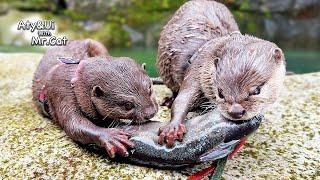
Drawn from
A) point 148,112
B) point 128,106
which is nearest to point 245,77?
point 148,112

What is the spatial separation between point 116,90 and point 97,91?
0.14 m

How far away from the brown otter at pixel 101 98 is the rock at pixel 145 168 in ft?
0.45

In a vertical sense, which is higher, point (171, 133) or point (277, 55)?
point (277, 55)

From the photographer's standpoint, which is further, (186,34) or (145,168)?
(186,34)

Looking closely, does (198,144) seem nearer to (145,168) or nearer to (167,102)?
(145,168)

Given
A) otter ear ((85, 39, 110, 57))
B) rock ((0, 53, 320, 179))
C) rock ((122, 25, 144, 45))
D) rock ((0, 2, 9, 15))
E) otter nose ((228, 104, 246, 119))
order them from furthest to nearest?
rock ((0, 2, 9, 15))
rock ((122, 25, 144, 45))
otter ear ((85, 39, 110, 57))
rock ((0, 53, 320, 179))
otter nose ((228, 104, 246, 119))

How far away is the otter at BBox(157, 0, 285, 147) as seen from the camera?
2715 millimetres

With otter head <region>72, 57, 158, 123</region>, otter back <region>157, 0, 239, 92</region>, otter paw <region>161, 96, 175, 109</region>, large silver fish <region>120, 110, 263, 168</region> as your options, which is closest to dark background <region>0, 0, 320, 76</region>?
otter back <region>157, 0, 239, 92</region>

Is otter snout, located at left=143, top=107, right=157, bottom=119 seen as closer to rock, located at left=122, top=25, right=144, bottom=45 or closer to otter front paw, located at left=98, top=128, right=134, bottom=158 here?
otter front paw, located at left=98, top=128, right=134, bottom=158

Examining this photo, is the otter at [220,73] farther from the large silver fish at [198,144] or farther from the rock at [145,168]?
the rock at [145,168]

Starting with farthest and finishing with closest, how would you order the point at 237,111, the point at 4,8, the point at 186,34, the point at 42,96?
the point at 4,8
the point at 186,34
the point at 42,96
the point at 237,111

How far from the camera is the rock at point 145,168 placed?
2.99 meters

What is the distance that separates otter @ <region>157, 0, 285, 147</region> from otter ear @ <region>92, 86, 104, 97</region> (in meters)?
0.47

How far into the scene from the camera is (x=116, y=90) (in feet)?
9.75
